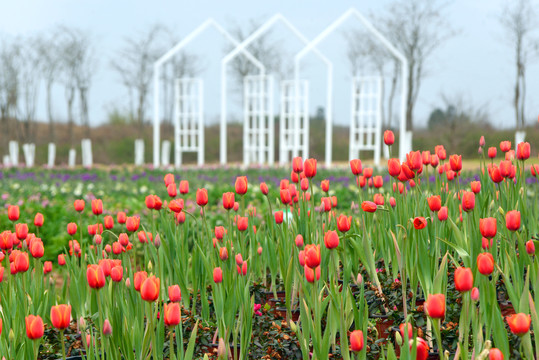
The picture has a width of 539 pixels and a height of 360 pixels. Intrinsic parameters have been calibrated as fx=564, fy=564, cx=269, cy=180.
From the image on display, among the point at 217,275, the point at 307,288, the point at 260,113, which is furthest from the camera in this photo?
the point at 260,113

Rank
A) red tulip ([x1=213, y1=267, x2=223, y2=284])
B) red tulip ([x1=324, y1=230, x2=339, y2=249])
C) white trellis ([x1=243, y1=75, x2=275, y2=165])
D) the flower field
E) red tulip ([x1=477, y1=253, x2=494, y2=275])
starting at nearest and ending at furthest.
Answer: red tulip ([x1=477, y1=253, x2=494, y2=275]), the flower field, red tulip ([x1=324, y1=230, x2=339, y2=249]), red tulip ([x1=213, y1=267, x2=223, y2=284]), white trellis ([x1=243, y1=75, x2=275, y2=165])

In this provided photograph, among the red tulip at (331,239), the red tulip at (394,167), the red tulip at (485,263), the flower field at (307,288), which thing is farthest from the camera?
the red tulip at (394,167)

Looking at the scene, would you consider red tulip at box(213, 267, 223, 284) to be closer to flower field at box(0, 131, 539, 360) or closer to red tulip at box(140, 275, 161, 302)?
flower field at box(0, 131, 539, 360)

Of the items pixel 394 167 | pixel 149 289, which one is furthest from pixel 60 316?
pixel 394 167

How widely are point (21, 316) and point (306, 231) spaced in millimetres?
1264

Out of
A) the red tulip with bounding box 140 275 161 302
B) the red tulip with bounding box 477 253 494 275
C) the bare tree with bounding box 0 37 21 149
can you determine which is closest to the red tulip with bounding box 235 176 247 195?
the red tulip with bounding box 140 275 161 302

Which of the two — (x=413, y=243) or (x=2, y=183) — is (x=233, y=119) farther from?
(x=413, y=243)

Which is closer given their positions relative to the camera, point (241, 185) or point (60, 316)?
point (60, 316)

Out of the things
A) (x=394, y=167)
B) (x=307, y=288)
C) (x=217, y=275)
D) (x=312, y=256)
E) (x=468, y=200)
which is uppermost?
(x=394, y=167)

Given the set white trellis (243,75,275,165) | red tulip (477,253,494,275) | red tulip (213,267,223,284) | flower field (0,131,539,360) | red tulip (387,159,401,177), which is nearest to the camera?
red tulip (477,253,494,275)

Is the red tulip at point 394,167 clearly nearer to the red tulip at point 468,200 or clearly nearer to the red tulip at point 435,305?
the red tulip at point 468,200

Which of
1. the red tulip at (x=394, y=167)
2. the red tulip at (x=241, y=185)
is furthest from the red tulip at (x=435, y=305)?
the red tulip at (x=241, y=185)

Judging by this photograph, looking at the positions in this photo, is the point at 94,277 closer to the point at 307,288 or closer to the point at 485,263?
the point at 307,288

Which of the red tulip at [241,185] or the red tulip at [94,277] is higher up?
the red tulip at [241,185]
